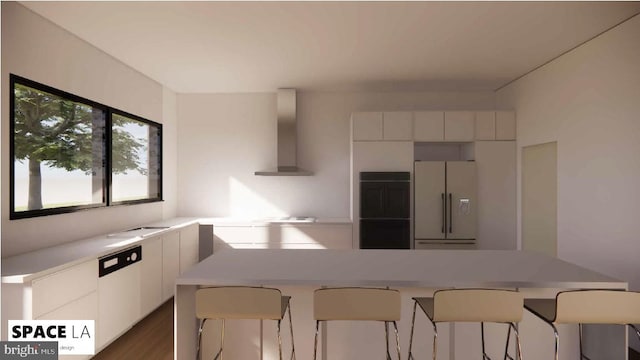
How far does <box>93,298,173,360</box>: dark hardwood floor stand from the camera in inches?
116

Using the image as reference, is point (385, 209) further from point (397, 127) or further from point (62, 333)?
point (62, 333)

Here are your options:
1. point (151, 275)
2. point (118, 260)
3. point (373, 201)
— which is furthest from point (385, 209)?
point (118, 260)

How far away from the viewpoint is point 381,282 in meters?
2.07

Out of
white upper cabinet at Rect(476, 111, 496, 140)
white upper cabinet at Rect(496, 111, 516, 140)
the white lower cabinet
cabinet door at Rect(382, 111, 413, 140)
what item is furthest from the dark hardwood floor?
white upper cabinet at Rect(496, 111, 516, 140)

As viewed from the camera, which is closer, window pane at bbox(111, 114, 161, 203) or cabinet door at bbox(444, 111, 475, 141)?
window pane at bbox(111, 114, 161, 203)

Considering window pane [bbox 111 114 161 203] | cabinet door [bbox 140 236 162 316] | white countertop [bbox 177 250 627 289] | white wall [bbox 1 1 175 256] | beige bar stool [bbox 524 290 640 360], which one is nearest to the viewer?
beige bar stool [bbox 524 290 640 360]

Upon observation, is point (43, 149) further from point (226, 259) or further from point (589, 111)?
point (589, 111)

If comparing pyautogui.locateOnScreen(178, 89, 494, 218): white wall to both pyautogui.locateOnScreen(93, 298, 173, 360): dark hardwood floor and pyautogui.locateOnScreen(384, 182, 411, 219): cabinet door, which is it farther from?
pyautogui.locateOnScreen(93, 298, 173, 360): dark hardwood floor

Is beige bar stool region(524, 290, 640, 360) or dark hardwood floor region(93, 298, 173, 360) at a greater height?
beige bar stool region(524, 290, 640, 360)

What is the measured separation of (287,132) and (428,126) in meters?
2.01

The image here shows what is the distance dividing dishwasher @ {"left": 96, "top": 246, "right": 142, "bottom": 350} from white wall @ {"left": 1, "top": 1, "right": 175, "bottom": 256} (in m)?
0.53

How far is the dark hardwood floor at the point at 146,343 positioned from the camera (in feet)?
9.70

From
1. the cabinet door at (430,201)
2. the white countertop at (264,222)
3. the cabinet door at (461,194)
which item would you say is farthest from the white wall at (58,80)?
the cabinet door at (461,194)

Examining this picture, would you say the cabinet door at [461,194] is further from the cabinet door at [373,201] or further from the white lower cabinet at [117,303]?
the white lower cabinet at [117,303]
